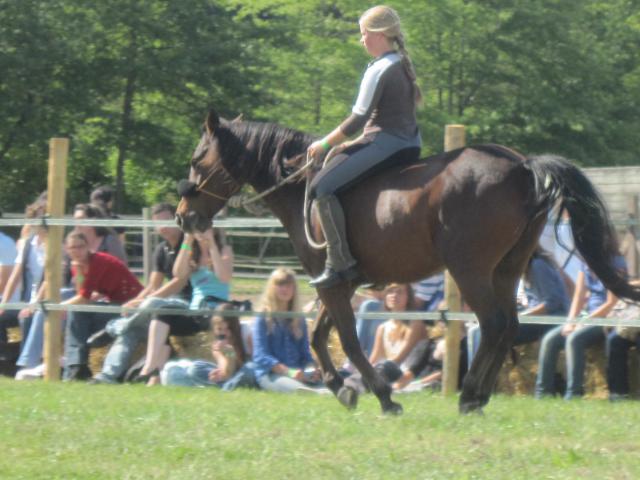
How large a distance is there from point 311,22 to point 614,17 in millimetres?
8780

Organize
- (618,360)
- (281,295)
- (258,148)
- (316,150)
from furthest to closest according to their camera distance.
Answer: (281,295)
(618,360)
(258,148)
(316,150)

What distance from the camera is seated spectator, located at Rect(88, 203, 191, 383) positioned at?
11.4m

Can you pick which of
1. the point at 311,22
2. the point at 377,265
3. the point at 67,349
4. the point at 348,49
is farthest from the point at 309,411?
the point at 311,22

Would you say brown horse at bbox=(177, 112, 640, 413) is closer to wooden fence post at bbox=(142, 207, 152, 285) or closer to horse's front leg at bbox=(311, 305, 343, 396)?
horse's front leg at bbox=(311, 305, 343, 396)

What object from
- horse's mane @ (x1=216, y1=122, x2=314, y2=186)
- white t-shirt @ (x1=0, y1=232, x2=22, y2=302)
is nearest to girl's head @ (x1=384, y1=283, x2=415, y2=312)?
horse's mane @ (x1=216, y1=122, x2=314, y2=186)

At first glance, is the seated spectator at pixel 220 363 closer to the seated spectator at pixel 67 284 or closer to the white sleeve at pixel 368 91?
the seated spectator at pixel 67 284

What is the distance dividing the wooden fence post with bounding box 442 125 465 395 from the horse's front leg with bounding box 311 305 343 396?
61.0 inches

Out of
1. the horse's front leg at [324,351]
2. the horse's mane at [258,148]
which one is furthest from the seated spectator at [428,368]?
the horse's mane at [258,148]

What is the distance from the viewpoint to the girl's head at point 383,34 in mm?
8141

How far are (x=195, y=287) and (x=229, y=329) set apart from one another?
0.69 meters

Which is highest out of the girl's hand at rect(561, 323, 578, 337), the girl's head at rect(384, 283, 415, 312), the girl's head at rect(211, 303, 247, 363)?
the girl's head at rect(384, 283, 415, 312)

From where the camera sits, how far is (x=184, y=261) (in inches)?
454

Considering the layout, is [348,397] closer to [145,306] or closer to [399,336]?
[399,336]

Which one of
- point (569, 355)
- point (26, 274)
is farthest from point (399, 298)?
point (26, 274)
